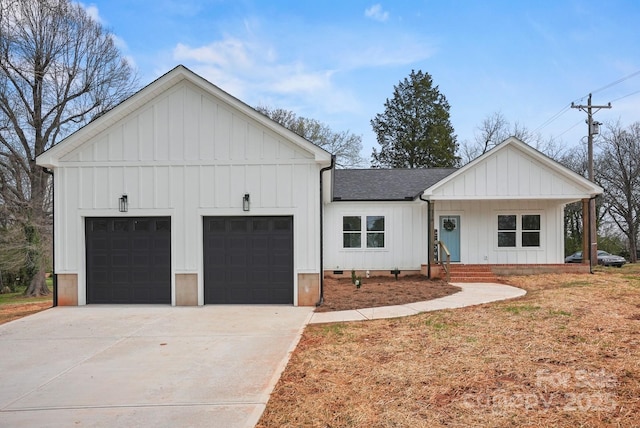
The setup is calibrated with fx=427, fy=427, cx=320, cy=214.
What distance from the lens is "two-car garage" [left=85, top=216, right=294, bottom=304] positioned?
10.8 m

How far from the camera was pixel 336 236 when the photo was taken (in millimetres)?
17016

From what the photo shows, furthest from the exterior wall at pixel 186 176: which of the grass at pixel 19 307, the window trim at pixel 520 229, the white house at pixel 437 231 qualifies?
the window trim at pixel 520 229

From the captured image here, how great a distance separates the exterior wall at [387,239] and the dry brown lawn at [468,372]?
791 cm

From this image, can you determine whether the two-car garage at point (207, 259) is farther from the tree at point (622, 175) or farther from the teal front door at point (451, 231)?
the tree at point (622, 175)

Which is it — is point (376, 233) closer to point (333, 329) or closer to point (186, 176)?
point (186, 176)

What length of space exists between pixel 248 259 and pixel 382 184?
908 centimetres

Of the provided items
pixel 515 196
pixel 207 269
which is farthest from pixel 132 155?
pixel 515 196

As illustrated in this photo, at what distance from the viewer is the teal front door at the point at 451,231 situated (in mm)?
17047

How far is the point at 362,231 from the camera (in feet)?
55.8

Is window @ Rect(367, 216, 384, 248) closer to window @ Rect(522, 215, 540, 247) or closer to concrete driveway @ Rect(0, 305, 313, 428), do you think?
window @ Rect(522, 215, 540, 247)

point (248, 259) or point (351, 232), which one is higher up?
point (351, 232)

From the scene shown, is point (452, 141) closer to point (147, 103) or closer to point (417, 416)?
point (147, 103)

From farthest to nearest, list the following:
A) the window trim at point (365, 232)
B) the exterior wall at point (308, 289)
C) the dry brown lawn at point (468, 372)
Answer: the window trim at point (365, 232) < the exterior wall at point (308, 289) < the dry brown lawn at point (468, 372)

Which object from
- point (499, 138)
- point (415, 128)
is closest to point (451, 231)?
point (415, 128)
